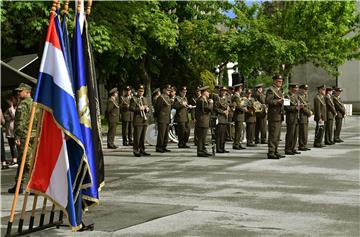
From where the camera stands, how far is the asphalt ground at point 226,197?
23.9 feet

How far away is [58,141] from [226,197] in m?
3.70

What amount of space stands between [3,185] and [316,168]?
6548 mm

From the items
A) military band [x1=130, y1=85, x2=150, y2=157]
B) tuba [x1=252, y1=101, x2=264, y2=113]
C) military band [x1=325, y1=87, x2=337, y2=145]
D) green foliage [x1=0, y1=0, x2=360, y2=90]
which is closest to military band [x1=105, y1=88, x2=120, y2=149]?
green foliage [x1=0, y1=0, x2=360, y2=90]

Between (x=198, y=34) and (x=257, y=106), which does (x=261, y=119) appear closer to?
(x=257, y=106)

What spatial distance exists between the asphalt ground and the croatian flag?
0.68m

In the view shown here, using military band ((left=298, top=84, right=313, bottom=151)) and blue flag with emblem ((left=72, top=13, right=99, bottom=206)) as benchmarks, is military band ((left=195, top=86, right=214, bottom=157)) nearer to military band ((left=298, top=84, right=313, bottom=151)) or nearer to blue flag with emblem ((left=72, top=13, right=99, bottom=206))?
military band ((left=298, top=84, right=313, bottom=151))

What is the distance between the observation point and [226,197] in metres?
9.55

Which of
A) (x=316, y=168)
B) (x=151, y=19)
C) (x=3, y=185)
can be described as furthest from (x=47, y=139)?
(x=151, y=19)

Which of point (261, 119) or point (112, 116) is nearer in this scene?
point (112, 116)

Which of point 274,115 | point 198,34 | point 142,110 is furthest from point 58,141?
point 198,34

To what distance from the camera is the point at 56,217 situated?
320 inches

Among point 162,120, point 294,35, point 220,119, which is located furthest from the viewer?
point 294,35

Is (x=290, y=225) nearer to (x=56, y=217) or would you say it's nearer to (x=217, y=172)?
(x=56, y=217)

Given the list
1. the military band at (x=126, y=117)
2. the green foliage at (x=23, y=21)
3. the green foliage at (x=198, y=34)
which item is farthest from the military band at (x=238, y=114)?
the green foliage at (x=23, y=21)
